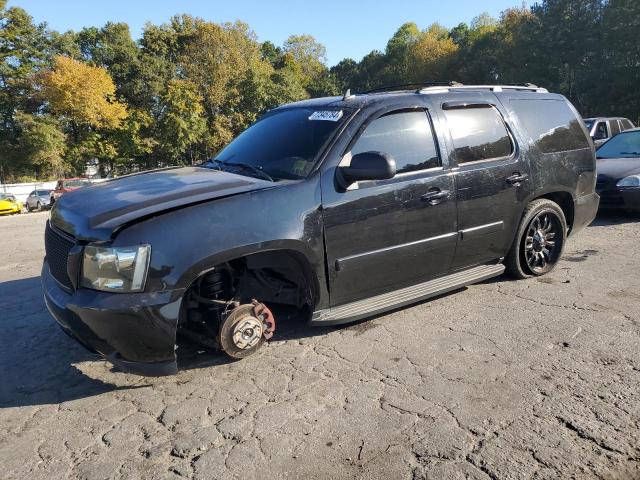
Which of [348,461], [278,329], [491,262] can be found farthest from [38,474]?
[491,262]

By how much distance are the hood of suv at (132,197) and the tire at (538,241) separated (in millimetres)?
2775

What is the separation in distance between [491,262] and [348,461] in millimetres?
2902

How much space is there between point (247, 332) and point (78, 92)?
1700 inches

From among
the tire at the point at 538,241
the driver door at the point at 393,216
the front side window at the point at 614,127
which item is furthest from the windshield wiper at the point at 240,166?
the front side window at the point at 614,127

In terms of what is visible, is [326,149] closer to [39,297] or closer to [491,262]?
[491,262]

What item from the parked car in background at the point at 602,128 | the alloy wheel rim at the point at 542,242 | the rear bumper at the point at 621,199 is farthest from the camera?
the parked car in background at the point at 602,128

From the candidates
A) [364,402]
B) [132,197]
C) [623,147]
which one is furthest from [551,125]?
[623,147]

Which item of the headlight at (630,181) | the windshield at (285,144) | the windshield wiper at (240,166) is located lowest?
the headlight at (630,181)

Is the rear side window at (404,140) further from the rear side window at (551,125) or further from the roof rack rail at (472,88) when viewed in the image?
the rear side window at (551,125)

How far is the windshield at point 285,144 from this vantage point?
12.1 feet

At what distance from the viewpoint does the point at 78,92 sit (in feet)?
132

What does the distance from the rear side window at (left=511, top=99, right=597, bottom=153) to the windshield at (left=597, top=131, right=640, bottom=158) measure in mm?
4445

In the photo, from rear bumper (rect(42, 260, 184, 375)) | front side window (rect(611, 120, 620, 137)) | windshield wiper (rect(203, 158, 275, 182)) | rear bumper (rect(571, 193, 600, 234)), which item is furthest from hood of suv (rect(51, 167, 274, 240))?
front side window (rect(611, 120, 620, 137))

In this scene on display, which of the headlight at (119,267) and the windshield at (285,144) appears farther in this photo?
the windshield at (285,144)
